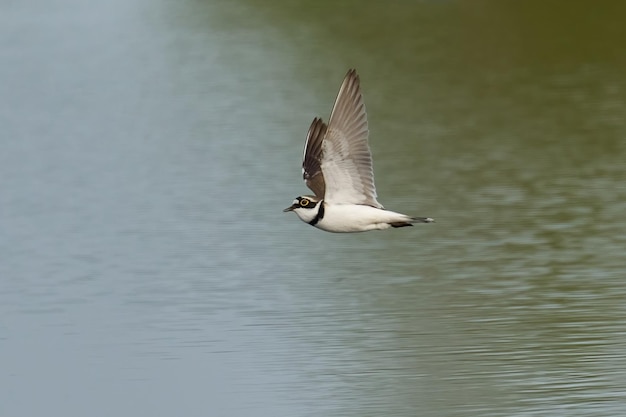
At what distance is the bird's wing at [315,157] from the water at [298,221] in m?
1.26

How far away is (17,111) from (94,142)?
6.71 feet

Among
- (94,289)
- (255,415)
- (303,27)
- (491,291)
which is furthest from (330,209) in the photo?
(303,27)

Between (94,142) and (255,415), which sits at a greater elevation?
A: (94,142)

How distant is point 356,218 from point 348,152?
425 millimetres

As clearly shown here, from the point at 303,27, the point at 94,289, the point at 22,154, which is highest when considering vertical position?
the point at 303,27

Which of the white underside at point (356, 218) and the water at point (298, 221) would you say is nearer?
the white underside at point (356, 218)

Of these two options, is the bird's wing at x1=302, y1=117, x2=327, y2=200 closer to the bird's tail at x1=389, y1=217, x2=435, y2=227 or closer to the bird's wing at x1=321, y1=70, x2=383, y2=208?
the bird's wing at x1=321, y1=70, x2=383, y2=208

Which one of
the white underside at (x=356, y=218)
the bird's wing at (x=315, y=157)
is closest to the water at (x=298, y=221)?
the white underside at (x=356, y=218)

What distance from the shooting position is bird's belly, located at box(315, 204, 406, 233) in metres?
8.17

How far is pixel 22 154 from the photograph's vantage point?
1675 cm

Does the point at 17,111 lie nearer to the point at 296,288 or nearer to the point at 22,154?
the point at 22,154

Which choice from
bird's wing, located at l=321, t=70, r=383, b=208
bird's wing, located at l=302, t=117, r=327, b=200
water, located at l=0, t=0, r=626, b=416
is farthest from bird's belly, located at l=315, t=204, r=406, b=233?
water, located at l=0, t=0, r=626, b=416

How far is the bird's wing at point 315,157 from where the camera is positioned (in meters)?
8.53

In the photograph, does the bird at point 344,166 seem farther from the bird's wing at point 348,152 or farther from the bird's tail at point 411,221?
the bird's tail at point 411,221
